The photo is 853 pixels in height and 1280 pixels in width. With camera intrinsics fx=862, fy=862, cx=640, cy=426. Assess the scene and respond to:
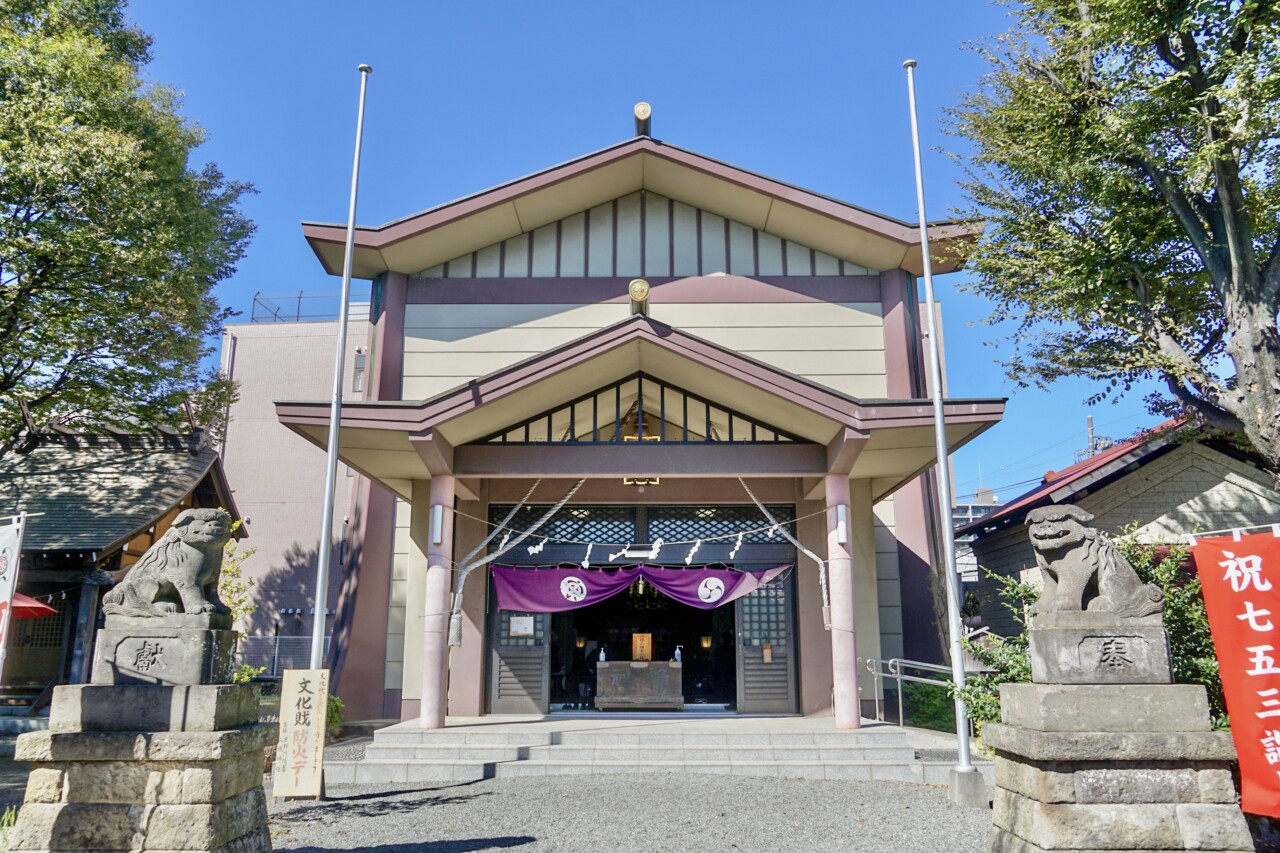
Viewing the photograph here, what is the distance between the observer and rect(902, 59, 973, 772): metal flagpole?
373 inches

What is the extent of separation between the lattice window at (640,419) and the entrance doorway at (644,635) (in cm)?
A: 530

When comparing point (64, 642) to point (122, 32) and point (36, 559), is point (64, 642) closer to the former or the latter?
point (36, 559)

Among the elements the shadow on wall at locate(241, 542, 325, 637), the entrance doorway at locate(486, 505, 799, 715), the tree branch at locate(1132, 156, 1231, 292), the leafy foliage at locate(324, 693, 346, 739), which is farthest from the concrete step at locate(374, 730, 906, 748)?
the shadow on wall at locate(241, 542, 325, 637)

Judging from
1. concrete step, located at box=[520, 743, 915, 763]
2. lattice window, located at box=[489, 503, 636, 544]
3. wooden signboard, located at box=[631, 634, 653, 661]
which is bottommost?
concrete step, located at box=[520, 743, 915, 763]

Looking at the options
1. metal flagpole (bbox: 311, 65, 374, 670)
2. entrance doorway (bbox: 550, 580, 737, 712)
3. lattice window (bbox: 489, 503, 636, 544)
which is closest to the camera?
metal flagpole (bbox: 311, 65, 374, 670)

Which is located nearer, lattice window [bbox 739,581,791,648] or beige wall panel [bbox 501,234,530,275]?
lattice window [bbox 739,581,791,648]

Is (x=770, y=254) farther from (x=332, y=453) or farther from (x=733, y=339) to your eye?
(x=332, y=453)

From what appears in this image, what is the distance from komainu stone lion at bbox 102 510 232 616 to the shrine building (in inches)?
227

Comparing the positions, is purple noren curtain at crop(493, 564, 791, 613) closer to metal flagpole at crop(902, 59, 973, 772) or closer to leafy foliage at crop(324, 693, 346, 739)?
leafy foliage at crop(324, 693, 346, 739)

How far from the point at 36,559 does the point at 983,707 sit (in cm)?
1777

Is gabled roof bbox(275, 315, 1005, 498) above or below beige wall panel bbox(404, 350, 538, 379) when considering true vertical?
below

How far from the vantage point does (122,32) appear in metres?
18.6

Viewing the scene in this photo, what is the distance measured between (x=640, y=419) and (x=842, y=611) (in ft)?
13.7

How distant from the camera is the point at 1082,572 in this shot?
6.02 meters
